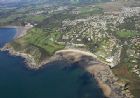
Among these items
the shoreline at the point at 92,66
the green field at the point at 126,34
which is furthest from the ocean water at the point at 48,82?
the green field at the point at 126,34

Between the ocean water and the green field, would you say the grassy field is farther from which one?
the green field

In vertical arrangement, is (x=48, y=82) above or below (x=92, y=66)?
below

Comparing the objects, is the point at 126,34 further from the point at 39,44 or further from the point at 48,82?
the point at 48,82

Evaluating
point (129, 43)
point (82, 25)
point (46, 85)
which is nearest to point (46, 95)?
point (46, 85)

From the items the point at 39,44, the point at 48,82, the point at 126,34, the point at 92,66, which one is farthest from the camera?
the point at 126,34

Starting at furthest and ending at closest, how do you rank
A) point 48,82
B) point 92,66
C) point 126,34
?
point 126,34, point 92,66, point 48,82

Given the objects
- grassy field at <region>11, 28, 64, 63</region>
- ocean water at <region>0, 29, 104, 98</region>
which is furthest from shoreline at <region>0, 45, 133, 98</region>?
grassy field at <region>11, 28, 64, 63</region>

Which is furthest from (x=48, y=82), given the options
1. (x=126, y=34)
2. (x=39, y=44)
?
(x=126, y=34)
